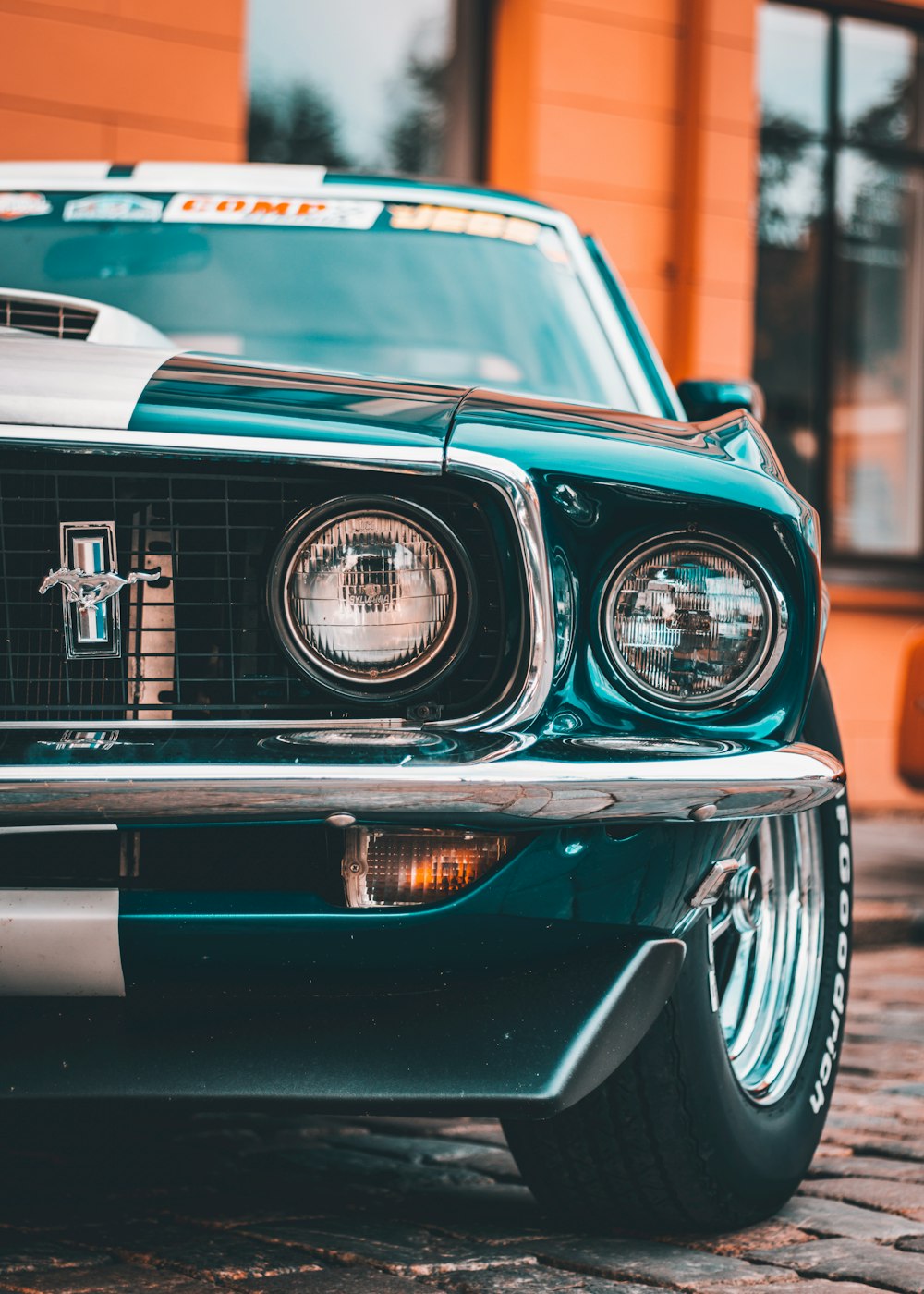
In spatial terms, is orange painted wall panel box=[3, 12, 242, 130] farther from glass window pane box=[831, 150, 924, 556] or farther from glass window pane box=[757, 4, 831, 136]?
glass window pane box=[831, 150, 924, 556]

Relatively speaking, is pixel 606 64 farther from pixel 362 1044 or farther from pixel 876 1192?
pixel 362 1044

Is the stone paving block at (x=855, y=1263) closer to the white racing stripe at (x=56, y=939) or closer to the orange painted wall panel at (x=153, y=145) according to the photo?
the white racing stripe at (x=56, y=939)

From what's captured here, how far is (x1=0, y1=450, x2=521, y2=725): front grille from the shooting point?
2096mm

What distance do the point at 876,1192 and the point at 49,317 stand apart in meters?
1.86

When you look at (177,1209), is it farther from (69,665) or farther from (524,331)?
(524,331)

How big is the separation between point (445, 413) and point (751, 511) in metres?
0.37

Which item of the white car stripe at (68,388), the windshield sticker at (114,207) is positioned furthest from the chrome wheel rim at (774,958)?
the windshield sticker at (114,207)

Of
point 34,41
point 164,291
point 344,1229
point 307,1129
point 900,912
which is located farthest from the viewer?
point 34,41

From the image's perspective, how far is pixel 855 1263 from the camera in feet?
7.71

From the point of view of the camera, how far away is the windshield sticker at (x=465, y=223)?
3.62m

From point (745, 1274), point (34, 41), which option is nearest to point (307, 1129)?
point (745, 1274)

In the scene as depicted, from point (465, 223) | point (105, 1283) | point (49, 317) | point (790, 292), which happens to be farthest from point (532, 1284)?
point (790, 292)

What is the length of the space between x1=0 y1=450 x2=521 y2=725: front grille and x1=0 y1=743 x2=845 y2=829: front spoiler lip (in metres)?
0.16

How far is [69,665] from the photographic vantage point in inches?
83.2
